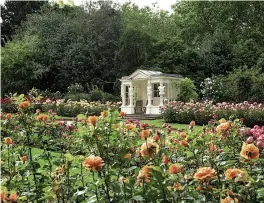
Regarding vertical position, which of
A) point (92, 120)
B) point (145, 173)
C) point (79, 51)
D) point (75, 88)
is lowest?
point (145, 173)

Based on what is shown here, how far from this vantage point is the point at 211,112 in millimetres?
16734

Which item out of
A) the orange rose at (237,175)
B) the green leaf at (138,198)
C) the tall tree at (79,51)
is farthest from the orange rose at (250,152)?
the tall tree at (79,51)

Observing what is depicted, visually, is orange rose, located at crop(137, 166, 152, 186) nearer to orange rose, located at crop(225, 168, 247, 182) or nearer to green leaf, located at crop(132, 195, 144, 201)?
green leaf, located at crop(132, 195, 144, 201)

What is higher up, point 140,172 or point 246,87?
point 246,87

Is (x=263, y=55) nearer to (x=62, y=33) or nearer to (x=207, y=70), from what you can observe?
(x=207, y=70)

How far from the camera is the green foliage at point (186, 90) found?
2155 centimetres

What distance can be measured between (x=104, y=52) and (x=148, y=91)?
7.19 meters

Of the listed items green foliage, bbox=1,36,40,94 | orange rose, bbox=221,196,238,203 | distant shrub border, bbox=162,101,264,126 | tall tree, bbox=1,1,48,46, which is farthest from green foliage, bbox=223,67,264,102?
tall tree, bbox=1,1,48,46

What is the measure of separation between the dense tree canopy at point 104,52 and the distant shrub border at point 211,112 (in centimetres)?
729

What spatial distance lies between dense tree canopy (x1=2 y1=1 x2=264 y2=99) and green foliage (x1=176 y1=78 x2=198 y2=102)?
11.0 feet

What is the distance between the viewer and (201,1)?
3503cm

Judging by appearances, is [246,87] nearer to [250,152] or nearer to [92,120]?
[92,120]

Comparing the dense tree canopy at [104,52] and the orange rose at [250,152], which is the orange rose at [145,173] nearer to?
the orange rose at [250,152]

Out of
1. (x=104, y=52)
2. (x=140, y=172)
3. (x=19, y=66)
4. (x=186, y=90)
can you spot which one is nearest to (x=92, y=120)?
(x=140, y=172)
